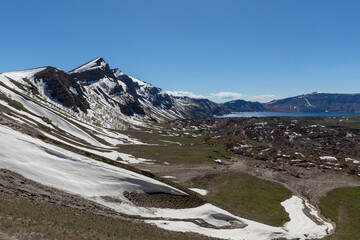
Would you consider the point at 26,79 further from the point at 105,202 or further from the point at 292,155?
the point at 292,155

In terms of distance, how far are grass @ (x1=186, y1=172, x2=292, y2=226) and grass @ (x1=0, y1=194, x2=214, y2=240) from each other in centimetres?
2496

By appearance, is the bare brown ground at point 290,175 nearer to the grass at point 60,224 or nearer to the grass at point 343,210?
the grass at point 343,210

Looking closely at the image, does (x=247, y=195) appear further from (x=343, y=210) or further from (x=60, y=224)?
(x=60, y=224)

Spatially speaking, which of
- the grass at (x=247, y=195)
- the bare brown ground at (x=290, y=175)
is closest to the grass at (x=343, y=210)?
the bare brown ground at (x=290, y=175)

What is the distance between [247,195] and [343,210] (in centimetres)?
2644

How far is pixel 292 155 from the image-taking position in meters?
129

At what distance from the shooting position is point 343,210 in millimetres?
55250

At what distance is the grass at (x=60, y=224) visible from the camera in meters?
16.0

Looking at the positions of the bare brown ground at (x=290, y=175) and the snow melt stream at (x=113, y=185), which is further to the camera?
the bare brown ground at (x=290, y=175)

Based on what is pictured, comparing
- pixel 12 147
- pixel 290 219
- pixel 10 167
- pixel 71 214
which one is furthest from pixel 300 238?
pixel 12 147

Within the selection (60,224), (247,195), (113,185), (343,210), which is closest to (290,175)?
(343,210)

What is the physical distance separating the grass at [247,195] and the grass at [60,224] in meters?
25.0

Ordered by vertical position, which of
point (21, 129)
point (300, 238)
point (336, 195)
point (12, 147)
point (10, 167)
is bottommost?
point (336, 195)

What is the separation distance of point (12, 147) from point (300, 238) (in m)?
55.0
